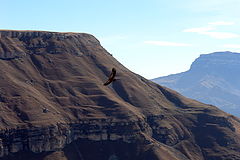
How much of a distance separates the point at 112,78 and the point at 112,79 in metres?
0.46

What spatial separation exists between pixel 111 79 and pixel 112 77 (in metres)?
0.64

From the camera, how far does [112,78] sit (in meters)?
64.4

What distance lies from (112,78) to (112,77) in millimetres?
339

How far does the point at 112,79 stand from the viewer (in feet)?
213

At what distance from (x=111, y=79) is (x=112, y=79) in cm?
23

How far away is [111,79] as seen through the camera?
64.7 metres

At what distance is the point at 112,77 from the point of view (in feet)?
210

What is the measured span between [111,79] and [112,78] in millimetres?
315
